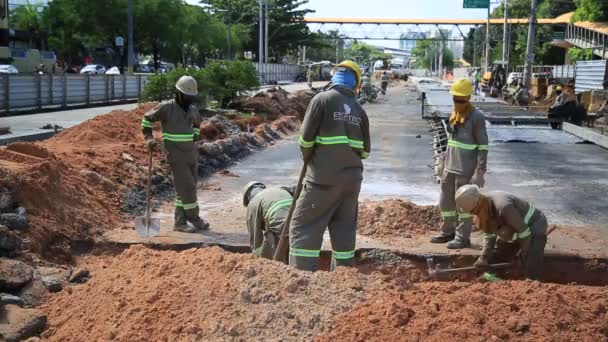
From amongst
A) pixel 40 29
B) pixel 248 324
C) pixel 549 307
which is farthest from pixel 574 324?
pixel 40 29

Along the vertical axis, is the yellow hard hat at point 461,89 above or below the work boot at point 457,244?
above

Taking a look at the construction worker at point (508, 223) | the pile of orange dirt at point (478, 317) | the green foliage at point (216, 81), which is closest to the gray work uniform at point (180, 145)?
the construction worker at point (508, 223)

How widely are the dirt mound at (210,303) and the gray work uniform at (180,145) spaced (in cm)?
333

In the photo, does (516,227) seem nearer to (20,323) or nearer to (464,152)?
(464,152)

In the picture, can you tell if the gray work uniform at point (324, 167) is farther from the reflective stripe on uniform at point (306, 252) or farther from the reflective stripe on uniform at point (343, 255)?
the reflective stripe on uniform at point (343, 255)

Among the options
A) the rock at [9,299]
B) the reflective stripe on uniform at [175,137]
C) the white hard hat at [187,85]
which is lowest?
the rock at [9,299]

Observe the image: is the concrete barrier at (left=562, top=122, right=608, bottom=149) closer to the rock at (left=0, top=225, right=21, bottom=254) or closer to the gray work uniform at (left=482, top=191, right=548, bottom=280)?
the gray work uniform at (left=482, top=191, right=548, bottom=280)

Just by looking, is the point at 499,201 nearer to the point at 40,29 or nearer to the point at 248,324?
the point at 248,324

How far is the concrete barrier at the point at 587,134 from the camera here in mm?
17828

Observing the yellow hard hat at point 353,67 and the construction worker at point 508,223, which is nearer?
the yellow hard hat at point 353,67

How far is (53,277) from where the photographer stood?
6352mm

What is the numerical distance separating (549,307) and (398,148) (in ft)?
46.8

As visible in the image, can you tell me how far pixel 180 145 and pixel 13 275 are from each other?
121 inches

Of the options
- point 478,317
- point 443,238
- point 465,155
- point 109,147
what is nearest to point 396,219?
point 443,238
